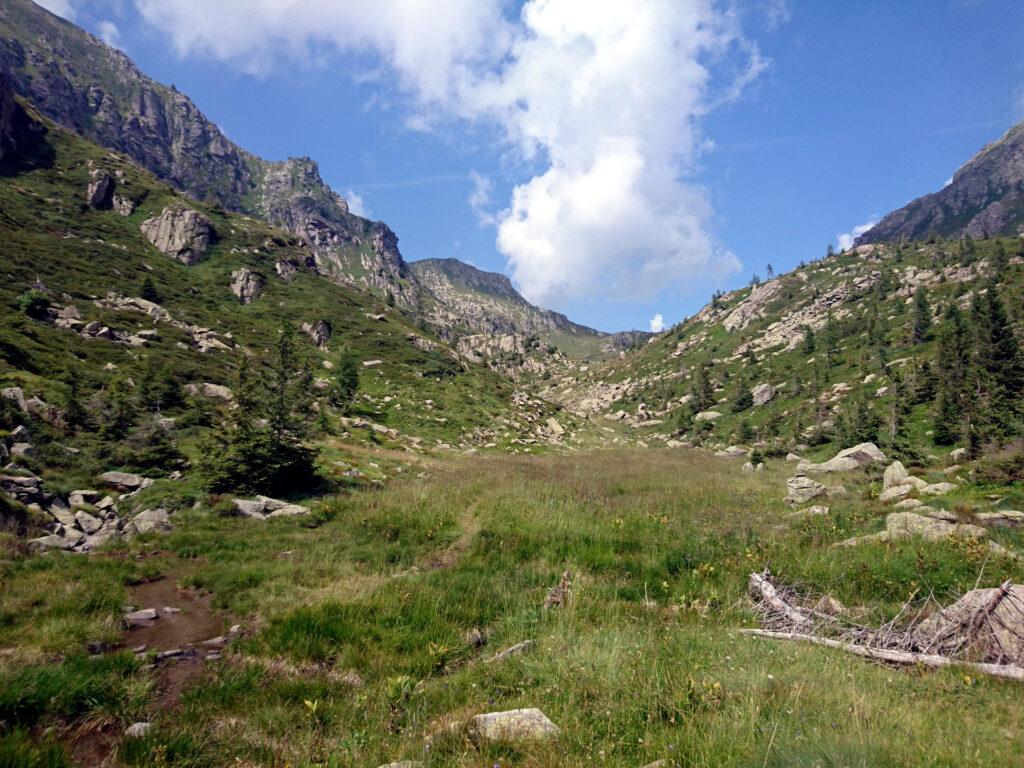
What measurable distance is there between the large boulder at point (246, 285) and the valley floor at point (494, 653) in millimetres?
63151

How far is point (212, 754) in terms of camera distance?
379 cm

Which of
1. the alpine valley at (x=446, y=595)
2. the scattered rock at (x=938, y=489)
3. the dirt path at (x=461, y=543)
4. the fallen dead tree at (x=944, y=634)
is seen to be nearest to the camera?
the alpine valley at (x=446, y=595)

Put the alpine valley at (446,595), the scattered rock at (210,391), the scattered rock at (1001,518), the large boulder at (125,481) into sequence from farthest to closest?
the scattered rock at (210,391), the large boulder at (125,481), the scattered rock at (1001,518), the alpine valley at (446,595)

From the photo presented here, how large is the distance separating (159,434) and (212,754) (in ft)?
59.8

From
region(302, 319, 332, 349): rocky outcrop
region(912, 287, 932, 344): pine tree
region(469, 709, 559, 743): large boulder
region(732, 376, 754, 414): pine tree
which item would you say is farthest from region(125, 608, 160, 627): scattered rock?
region(912, 287, 932, 344): pine tree

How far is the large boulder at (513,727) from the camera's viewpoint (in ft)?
11.7

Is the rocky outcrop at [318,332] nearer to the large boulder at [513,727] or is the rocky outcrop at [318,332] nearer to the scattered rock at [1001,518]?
the large boulder at [513,727]

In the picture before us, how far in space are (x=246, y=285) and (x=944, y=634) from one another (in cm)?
7765

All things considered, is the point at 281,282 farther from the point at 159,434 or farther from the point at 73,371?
the point at 159,434

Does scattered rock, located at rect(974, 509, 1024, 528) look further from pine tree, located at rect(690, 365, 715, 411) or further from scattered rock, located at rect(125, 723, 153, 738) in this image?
pine tree, located at rect(690, 365, 715, 411)

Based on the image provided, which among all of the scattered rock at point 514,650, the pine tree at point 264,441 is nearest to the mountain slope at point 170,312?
the pine tree at point 264,441

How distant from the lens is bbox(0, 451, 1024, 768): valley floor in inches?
137

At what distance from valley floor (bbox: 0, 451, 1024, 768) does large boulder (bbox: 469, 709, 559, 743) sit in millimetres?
108

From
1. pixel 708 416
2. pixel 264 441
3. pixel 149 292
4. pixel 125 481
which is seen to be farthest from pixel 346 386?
pixel 708 416
